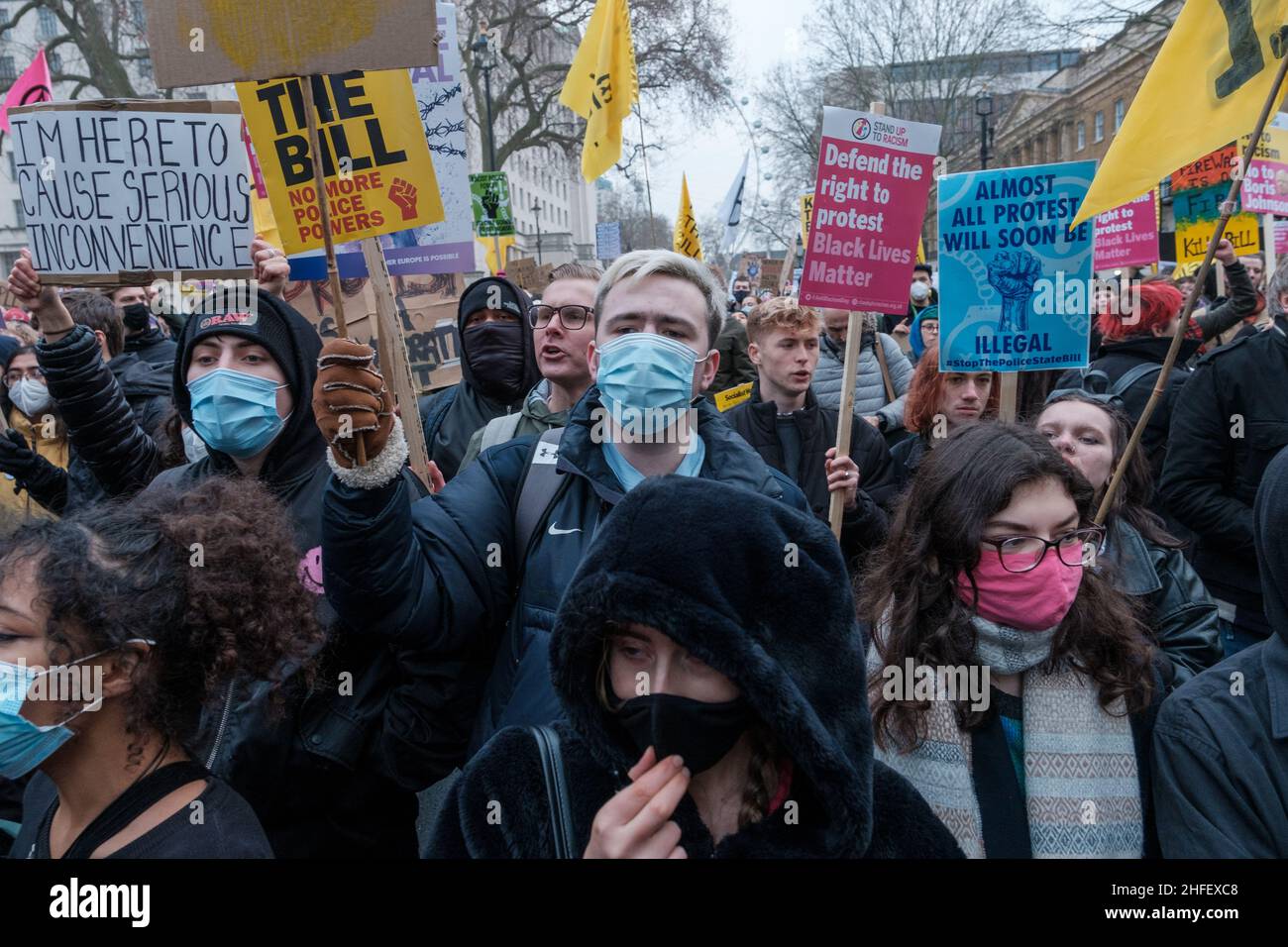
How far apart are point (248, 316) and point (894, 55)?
38.8m

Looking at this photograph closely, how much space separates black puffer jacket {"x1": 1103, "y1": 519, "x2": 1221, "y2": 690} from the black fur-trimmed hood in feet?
4.20

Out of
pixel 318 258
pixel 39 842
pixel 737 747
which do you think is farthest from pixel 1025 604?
pixel 318 258

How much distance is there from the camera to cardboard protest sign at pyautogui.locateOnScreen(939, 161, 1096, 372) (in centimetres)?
383

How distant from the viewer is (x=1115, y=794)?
2.04 m

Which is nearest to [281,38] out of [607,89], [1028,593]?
[1028,593]

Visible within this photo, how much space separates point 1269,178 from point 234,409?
8219 mm

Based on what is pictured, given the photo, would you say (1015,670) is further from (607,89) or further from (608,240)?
(608,240)

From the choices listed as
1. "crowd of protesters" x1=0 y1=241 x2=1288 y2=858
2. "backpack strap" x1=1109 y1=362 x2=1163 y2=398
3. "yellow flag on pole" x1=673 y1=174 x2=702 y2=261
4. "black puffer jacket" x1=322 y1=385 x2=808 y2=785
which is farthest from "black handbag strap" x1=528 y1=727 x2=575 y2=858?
"yellow flag on pole" x1=673 y1=174 x2=702 y2=261

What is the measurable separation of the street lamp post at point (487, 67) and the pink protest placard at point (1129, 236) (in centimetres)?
1104

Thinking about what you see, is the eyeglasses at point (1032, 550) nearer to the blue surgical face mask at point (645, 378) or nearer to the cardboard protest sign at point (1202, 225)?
the blue surgical face mask at point (645, 378)

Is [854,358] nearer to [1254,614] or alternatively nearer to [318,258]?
[1254,614]

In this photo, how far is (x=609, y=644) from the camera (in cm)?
158

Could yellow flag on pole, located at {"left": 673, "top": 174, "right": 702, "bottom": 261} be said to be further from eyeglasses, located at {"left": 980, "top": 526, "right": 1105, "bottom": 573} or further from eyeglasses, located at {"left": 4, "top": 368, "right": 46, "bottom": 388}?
eyeglasses, located at {"left": 980, "top": 526, "right": 1105, "bottom": 573}

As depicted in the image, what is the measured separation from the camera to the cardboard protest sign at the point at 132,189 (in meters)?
3.55
